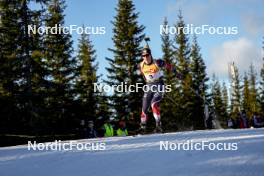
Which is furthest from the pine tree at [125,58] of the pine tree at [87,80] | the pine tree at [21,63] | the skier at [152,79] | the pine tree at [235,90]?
the pine tree at [235,90]

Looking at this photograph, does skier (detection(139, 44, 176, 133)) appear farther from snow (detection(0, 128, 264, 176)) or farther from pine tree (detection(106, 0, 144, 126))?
pine tree (detection(106, 0, 144, 126))

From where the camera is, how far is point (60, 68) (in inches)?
1286

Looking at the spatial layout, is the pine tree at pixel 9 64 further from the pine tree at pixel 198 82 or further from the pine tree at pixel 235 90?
the pine tree at pixel 235 90

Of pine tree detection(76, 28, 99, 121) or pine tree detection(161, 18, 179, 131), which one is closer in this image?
pine tree detection(76, 28, 99, 121)

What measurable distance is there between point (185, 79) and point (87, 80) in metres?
11.8

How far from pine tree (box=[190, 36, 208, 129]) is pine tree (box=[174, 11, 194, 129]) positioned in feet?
2.59

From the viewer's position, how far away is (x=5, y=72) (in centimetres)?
2575

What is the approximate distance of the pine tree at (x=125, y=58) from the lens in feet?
111

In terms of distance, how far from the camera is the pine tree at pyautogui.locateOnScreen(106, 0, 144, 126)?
34.0 m

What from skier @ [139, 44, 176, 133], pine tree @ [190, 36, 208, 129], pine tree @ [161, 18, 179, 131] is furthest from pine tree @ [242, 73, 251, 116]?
skier @ [139, 44, 176, 133]

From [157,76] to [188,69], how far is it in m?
35.8

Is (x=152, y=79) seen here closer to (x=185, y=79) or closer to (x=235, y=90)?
(x=185, y=79)

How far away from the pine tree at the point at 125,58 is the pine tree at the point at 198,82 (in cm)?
1135

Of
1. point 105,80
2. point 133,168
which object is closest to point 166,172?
point 133,168
